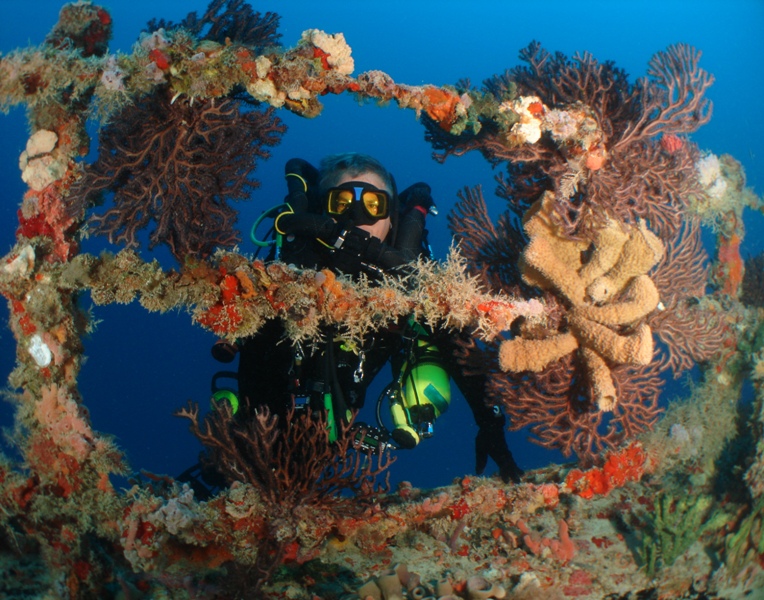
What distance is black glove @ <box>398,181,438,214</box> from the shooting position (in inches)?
205

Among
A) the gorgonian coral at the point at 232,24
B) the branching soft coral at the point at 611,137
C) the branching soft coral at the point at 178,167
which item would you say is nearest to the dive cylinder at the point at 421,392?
the branching soft coral at the point at 611,137

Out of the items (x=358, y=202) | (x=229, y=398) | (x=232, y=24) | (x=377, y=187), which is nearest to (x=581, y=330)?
(x=358, y=202)

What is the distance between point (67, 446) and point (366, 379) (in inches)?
106

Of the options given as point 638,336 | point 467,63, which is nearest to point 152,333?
point 638,336

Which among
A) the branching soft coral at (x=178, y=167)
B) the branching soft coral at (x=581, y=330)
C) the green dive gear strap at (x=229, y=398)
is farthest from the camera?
the green dive gear strap at (x=229, y=398)

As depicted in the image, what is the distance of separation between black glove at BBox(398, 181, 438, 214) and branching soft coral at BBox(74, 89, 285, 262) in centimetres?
162

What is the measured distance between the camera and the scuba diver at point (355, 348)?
4.20 meters

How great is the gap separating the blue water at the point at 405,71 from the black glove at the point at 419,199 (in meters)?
44.9

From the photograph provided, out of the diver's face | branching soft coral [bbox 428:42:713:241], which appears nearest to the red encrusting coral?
branching soft coral [bbox 428:42:713:241]

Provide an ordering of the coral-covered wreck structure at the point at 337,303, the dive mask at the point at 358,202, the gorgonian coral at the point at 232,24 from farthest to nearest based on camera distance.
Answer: the dive mask at the point at 358,202
the gorgonian coral at the point at 232,24
the coral-covered wreck structure at the point at 337,303

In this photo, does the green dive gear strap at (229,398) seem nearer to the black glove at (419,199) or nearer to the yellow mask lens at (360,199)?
the yellow mask lens at (360,199)

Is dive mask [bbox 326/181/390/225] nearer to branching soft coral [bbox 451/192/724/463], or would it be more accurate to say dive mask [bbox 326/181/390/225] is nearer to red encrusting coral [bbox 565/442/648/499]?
branching soft coral [bbox 451/192/724/463]

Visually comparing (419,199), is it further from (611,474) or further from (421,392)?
(611,474)

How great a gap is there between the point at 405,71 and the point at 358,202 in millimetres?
111771
